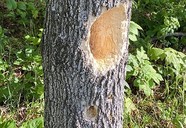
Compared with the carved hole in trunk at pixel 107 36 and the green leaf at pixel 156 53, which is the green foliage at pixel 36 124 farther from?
the green leaf at pixel 156 53

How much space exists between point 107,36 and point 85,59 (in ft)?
0.56

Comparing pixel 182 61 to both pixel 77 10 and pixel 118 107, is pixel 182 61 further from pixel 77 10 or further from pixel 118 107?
pixel 77 10

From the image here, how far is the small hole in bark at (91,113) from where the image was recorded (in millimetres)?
2315

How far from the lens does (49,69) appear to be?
2.30 metres

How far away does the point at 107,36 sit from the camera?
7.23 feet

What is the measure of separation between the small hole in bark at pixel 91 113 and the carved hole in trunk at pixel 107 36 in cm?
27

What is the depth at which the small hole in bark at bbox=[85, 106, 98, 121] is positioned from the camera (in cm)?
231

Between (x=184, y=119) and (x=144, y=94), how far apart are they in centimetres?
53

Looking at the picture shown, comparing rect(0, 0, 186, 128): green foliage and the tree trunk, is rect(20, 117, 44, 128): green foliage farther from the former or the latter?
the tree trunk

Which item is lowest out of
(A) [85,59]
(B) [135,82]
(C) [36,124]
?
(C) [36,124]

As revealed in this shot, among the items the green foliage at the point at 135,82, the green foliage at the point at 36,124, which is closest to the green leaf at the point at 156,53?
the green foliage at the point at 135,82

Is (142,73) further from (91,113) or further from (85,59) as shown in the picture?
(85,59)

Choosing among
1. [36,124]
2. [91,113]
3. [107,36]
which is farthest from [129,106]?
[107,36]

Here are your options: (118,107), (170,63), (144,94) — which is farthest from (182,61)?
(118,107)
